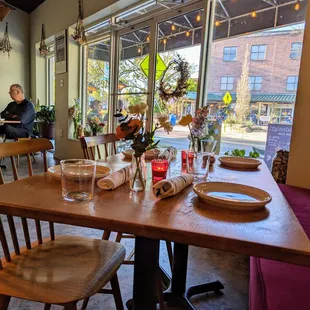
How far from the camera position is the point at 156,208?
34.8 inches

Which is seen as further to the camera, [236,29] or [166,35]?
[166,35]

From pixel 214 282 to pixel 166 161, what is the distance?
0.93 m

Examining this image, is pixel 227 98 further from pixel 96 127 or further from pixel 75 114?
pixel 75 114

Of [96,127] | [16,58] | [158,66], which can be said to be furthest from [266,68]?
[16,58]

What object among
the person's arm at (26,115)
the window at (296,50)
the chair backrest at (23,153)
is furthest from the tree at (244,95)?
the person's arm at (26,115)

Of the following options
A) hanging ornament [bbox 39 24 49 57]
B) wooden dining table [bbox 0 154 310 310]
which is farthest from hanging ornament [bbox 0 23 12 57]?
wooden dining table [bbox 0 154 310 310]

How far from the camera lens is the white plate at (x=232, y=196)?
0.89 meters

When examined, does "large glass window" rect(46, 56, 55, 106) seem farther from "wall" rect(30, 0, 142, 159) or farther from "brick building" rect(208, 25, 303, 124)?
"brick building" rect(208, 25, 303, 124)

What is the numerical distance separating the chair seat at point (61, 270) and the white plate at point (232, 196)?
48 cm

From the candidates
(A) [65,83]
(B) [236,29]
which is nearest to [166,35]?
(B) [236,29]

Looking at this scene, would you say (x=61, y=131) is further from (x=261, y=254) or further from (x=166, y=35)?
(x=261, y=254)

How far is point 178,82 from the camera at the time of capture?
3.13 metres

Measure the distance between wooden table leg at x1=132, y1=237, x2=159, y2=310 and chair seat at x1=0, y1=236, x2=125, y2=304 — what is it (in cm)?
14

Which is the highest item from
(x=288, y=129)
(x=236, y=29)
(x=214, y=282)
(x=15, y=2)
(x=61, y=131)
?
(x=15, y=2)
